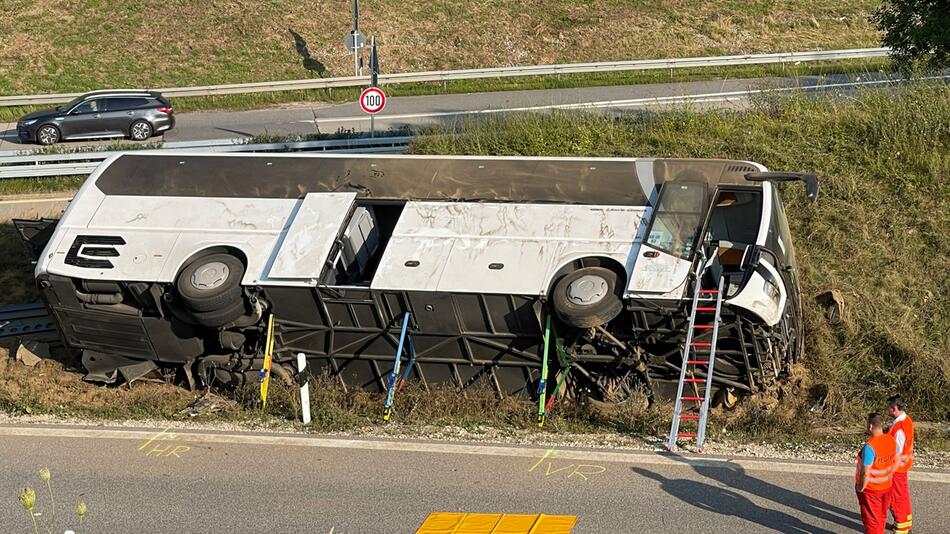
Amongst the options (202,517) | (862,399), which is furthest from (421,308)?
(862,399)

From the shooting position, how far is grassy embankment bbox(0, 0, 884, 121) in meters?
31.4

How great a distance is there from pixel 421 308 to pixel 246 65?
23.4 m

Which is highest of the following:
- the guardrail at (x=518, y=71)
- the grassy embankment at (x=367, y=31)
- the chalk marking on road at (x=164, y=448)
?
the grassy embankment at (x=367, y=31)

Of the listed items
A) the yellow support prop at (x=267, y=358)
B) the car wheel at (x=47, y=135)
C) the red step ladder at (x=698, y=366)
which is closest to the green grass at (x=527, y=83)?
the car wheel at (x=47, y=135)

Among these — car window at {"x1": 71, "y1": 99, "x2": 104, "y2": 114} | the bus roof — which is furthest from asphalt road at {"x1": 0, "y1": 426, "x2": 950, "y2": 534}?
car window at {"x1": 71, "y1": 99, "x2": 104, "y2": 114}

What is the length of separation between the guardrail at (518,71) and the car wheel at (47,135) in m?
4.81

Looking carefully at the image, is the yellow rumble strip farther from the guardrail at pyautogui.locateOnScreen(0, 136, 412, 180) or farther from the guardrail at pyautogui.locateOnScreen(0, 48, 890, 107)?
the guardrail at pyautogui.locateOnScreen(0, 48, 890, 107)

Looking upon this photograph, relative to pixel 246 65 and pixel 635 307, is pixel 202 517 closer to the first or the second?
pixel 635 307

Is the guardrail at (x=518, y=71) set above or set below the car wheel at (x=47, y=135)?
above

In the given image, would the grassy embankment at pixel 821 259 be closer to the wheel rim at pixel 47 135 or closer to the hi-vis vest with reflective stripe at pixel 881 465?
the hi-vis vest with reflective stripe at pixel 881 465

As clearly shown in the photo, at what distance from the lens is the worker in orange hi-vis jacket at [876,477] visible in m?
7.65

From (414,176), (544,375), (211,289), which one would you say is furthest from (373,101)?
(544,375)

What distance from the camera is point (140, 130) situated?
23469 mm

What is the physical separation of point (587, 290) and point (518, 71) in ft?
65.3
